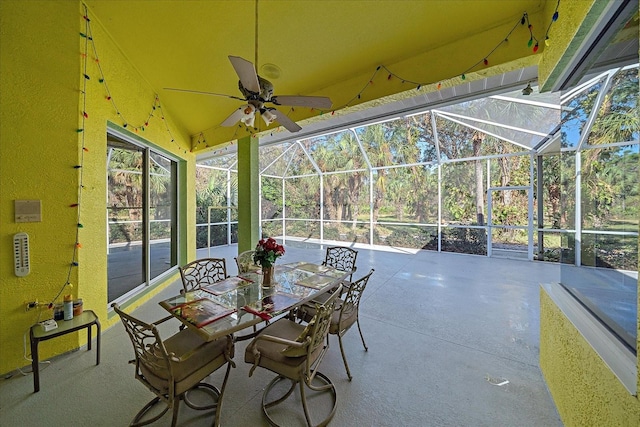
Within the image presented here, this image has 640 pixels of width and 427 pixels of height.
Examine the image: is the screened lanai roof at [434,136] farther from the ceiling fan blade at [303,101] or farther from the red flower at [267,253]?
the red flower at [267,253]

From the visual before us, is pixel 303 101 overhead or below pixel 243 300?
overhead

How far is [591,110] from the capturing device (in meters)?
1.53

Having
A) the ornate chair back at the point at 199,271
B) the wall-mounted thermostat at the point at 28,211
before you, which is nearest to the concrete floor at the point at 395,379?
the ornate chair back at the point at 199,271

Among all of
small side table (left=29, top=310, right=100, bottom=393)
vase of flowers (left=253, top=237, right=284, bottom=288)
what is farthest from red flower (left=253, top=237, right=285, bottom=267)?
small side table (left=29, top=310, right=100, bottom=393)

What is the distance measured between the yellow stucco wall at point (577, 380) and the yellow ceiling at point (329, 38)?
2.17 m

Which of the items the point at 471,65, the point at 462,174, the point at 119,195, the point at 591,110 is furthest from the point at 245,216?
the point at 462,174

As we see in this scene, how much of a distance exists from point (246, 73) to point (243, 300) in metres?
1.65

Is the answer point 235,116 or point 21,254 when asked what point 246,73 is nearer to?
point 235,116

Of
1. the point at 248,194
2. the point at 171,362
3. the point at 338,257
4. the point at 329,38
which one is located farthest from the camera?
the point at 248,194

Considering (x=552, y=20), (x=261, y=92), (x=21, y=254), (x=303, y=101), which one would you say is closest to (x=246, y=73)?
(x=261, y=92)

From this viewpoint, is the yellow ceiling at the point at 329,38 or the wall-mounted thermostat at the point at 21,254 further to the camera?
the yellow ceiling at the point at 329,38

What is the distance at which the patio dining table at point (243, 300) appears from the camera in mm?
1503

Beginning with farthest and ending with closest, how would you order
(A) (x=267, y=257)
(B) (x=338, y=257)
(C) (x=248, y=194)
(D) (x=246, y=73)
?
(C) (x=248, y=194), (B) (x=338, y=257), (A) (x=267, y=257), (D) (x=246, y=73)

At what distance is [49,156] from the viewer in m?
2.12
